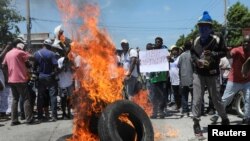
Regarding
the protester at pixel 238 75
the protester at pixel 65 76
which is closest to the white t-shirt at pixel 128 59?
the protester at pixel 65 76

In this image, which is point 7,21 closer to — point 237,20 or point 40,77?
point 40,77

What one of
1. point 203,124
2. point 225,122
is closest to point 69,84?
point 203,124

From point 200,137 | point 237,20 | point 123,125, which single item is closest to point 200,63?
point 200,137

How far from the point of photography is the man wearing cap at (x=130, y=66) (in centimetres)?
1177

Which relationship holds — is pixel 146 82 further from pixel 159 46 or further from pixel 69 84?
pixel 69 84

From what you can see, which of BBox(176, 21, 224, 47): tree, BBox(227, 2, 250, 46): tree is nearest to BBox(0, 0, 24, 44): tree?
BBox(176, 21, 224, 47): tree

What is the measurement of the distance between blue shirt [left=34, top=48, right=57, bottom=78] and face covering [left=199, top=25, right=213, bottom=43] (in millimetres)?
4217

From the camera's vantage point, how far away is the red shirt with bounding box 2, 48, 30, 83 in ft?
37.1

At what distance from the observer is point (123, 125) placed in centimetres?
732

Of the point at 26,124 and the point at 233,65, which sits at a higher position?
the point at 233,65

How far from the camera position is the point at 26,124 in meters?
11.3

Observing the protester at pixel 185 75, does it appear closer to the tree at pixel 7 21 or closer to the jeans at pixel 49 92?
the jeans at pixel 49 92

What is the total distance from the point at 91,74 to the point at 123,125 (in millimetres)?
1107

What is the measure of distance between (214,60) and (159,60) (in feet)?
11.1
